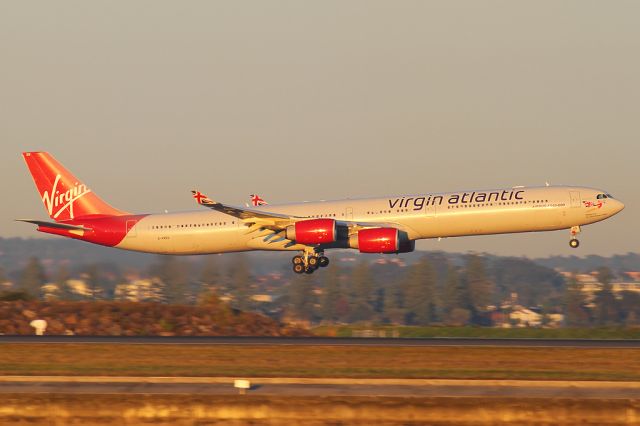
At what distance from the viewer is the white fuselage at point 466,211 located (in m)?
49.1

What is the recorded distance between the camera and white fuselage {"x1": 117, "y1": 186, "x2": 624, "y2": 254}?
49062mm

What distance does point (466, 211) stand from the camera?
4953 cm

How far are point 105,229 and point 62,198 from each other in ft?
→ 12.6

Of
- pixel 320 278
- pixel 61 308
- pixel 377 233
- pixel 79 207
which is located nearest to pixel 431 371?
pixel 377 233

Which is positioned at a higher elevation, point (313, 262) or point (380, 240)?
point (380, 240)

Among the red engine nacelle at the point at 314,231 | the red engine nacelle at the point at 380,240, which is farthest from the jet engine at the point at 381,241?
the red engine nacelle at the point at 314,231

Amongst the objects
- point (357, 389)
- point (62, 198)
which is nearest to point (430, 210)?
point (62, 198)

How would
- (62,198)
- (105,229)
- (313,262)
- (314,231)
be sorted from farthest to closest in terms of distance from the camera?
(62,198)
(105,229)
(313,262)
(314,231)

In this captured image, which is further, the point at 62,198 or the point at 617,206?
the point at 62,198

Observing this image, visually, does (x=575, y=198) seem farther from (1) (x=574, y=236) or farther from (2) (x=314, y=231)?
(2) (x=314, y=231)

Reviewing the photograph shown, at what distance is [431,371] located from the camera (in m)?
30.7

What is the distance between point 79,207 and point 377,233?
1919 cm

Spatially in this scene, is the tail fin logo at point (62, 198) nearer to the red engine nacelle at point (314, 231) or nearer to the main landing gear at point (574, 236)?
the red engine nacelle at point (314, 231)

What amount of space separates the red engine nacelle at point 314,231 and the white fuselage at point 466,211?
5.32ft
